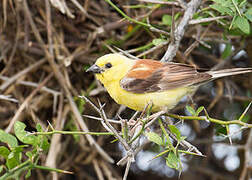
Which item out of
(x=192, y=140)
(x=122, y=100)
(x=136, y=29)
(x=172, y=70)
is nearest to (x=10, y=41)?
(x=136, y=29)

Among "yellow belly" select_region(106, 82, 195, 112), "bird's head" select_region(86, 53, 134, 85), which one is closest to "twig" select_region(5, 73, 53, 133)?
"bird's head" select_region(86, 53, 134, 85)

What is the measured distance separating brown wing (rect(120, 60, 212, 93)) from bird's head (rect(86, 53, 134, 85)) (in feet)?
0.17

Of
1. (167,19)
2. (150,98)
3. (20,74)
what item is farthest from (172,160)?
(20,74)

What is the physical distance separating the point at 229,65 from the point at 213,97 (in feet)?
0.83

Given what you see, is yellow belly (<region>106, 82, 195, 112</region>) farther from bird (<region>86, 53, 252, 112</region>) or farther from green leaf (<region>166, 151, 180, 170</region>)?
green leaf (<region>166, 151, 180, 170</region>)

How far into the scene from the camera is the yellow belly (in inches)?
74.7

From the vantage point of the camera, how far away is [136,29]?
7.92 ft

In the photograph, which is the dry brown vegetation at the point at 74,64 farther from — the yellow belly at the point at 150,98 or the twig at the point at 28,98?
the yellow belly at the point at 150,98

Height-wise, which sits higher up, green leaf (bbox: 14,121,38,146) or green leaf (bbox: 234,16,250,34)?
green leaf (bbox: 234,16,250,34)

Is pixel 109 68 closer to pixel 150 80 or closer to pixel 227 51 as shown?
pixel 150 80

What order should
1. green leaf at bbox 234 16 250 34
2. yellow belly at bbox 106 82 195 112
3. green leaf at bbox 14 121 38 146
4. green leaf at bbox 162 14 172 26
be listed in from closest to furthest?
green leaf at bbox 14 121 38 146 < green leaf at bbox 234 16 250 34 < yellow belly at bbox 106 82 195 112 < green leaf at bbox 162 14 172 26

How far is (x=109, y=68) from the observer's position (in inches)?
80.6

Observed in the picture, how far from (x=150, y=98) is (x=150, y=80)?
0.13 meters

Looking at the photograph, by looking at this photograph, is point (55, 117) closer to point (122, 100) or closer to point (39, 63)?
point (39, 63)
